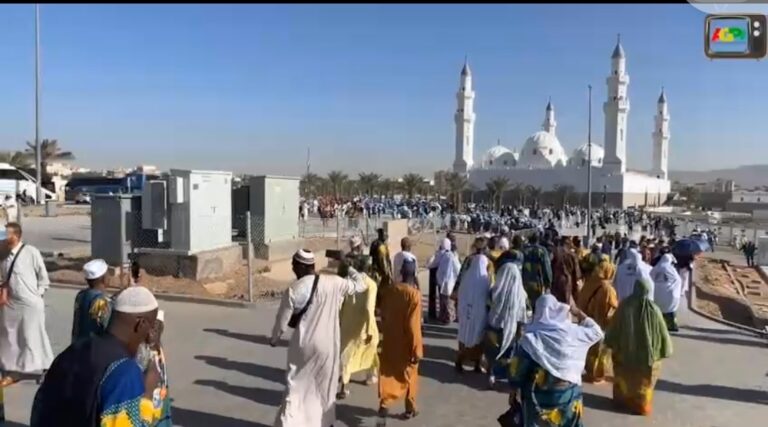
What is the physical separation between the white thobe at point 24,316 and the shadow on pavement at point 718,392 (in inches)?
236

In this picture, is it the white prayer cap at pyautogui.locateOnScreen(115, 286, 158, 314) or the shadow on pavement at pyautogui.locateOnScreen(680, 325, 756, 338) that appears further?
the shadow on pavement at pyautogui.locateOnScreen(680, 325, 756, 338)

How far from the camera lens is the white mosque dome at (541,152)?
85.3 meters

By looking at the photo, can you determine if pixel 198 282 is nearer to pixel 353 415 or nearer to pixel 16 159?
pixel 353 415

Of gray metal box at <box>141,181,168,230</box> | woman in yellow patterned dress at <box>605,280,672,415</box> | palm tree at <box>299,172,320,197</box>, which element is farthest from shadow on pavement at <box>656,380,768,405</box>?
palm tree at <box>299,172,320,197</box>

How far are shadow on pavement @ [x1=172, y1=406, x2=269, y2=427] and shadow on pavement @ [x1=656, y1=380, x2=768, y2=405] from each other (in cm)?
413

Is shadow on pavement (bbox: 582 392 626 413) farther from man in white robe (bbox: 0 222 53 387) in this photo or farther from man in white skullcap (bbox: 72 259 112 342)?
man in white robe (bbox: 0 222 53 387)

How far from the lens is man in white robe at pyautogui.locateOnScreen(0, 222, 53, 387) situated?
5336mm

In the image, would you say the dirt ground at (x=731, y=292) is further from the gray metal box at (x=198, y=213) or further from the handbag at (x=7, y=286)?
the handbag at (x=7, y=286)

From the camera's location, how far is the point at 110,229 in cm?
1148

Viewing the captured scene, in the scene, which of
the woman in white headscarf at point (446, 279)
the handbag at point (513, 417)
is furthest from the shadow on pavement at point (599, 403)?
the woman in white headscarf at point (446, 279)

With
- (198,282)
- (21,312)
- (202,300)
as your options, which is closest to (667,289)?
(202,300)

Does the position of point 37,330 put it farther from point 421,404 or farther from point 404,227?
point 404,227

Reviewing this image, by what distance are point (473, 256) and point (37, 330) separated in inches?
167

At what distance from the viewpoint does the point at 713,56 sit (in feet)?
17.0
